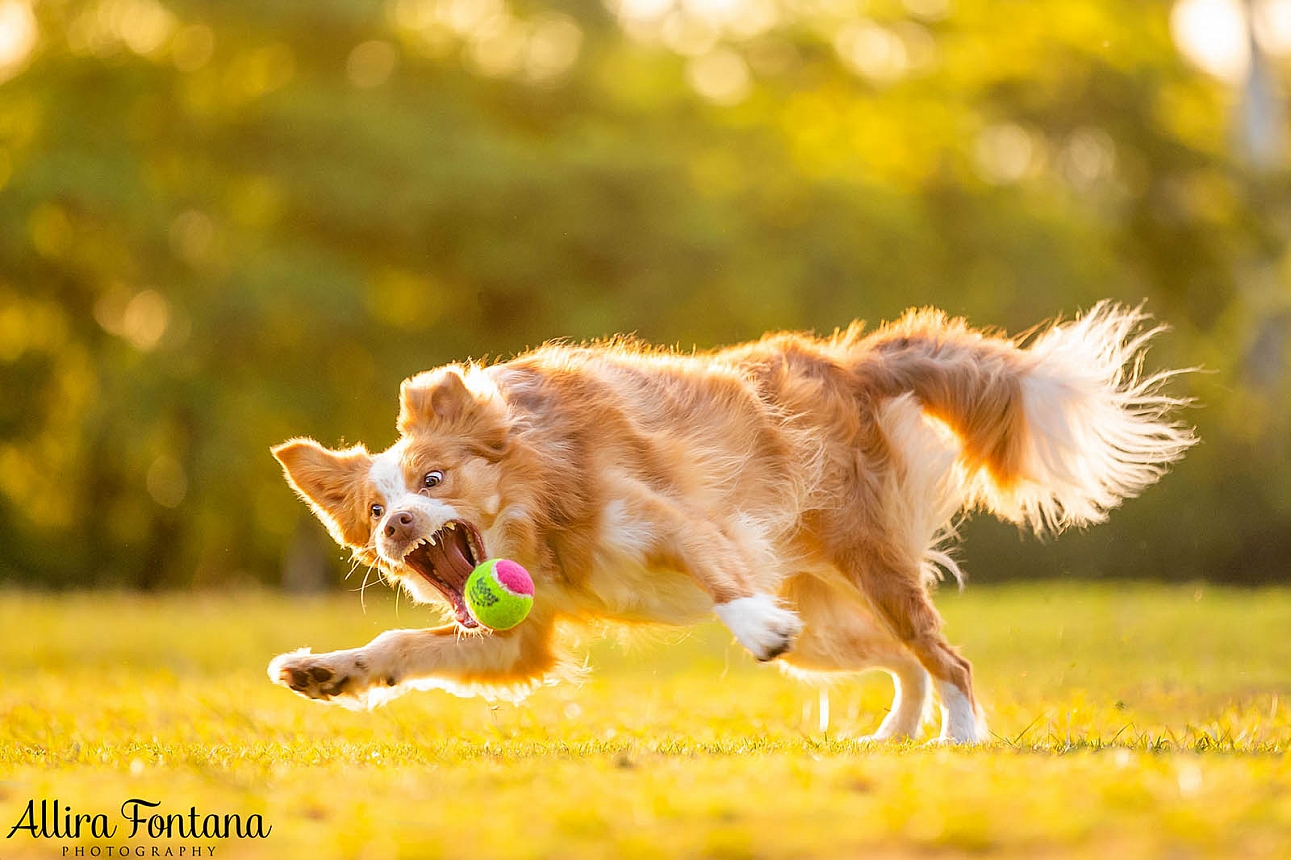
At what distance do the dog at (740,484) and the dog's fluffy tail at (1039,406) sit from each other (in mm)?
12

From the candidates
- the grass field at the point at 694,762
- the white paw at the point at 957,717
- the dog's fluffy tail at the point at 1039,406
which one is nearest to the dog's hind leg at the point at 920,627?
the white paw at the point at 957,717

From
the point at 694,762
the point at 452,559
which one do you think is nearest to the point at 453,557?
the point at 452,559

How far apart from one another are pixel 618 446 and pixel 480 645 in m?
1.04

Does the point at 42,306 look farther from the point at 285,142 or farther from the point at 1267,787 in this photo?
the point at 1267,787

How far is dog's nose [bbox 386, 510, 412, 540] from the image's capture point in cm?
593

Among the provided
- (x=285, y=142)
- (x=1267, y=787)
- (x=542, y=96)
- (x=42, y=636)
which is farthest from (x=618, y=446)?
(x=542, y=96)

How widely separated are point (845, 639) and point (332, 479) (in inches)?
101

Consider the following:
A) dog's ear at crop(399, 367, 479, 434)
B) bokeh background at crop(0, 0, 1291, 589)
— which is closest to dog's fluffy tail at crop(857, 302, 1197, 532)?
dog's ear at crop(399, 367, 479, 434)

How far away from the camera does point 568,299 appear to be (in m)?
24.0

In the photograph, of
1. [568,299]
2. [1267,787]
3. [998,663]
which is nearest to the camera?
[1267,787]

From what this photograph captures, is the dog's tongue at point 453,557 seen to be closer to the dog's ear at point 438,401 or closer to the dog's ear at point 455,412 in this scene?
the dog's ear at point 455,412

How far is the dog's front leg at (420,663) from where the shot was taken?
20.8 ft

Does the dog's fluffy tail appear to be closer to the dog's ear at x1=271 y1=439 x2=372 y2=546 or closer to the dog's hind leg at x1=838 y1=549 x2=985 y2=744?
the dog's hind leg at x1=838 y1=549 x2=985 y2=744

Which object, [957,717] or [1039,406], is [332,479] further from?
[1039,406]
